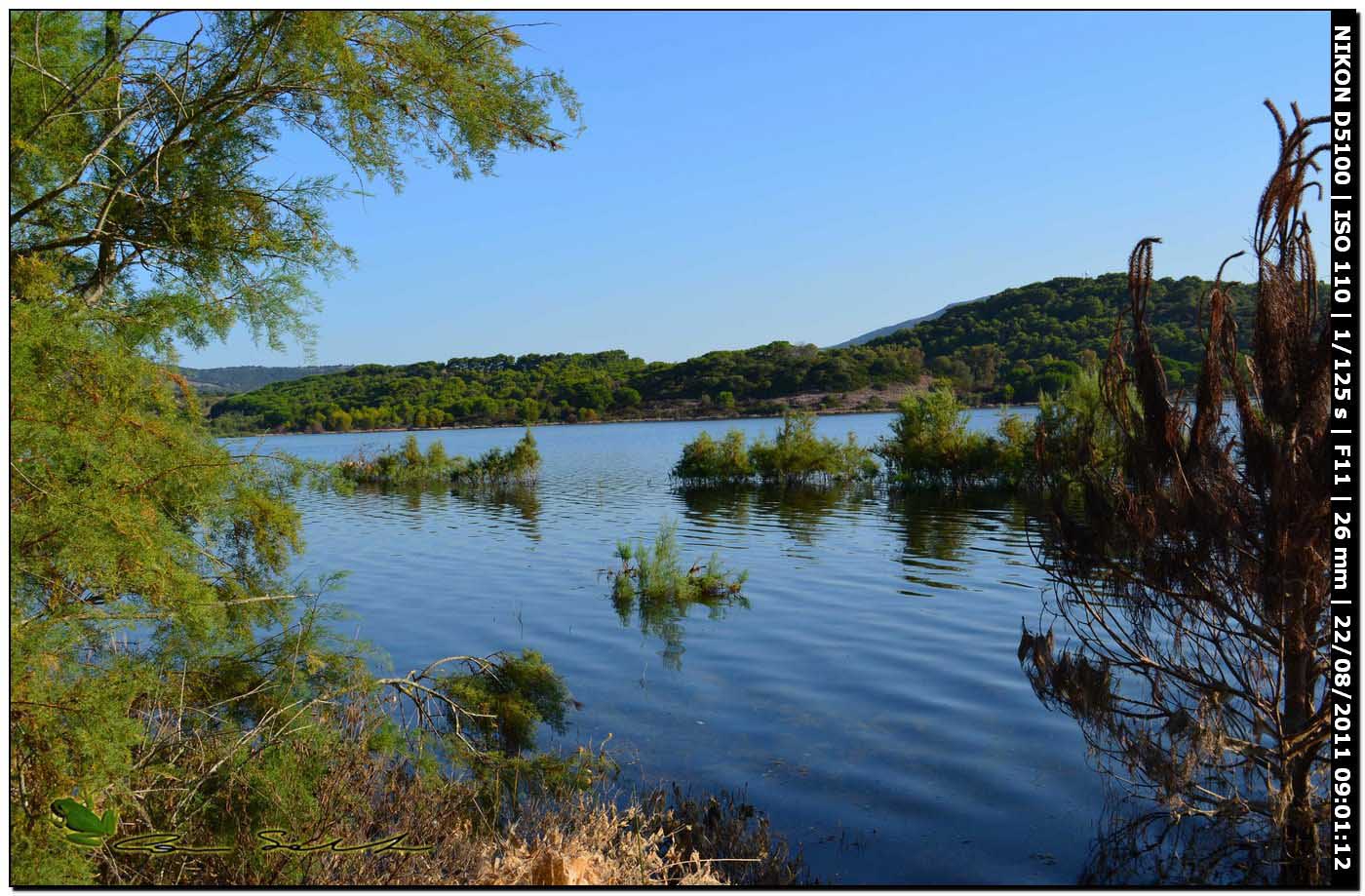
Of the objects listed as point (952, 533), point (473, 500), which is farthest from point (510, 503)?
point (952, 533)

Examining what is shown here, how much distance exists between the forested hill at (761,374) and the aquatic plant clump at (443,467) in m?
4.50

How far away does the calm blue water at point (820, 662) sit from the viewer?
277 inches

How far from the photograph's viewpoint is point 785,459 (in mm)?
34469

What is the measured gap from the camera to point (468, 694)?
7.05 meters

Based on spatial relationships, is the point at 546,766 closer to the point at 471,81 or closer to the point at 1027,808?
the point at 1027,808

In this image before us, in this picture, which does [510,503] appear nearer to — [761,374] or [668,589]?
[668,589]

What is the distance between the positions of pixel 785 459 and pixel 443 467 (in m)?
14.9

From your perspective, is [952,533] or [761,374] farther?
[761,374]

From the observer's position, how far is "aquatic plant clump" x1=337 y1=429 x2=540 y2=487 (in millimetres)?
38938

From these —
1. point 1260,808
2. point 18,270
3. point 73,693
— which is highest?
point 18,270

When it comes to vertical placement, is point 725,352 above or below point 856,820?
above

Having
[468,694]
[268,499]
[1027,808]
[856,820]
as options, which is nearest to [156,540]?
[268,499]

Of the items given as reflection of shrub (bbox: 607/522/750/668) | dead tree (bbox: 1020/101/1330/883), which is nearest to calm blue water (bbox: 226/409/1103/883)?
reflection of shrub (bbox: 607/522/750/668)

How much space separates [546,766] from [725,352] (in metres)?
95.4
